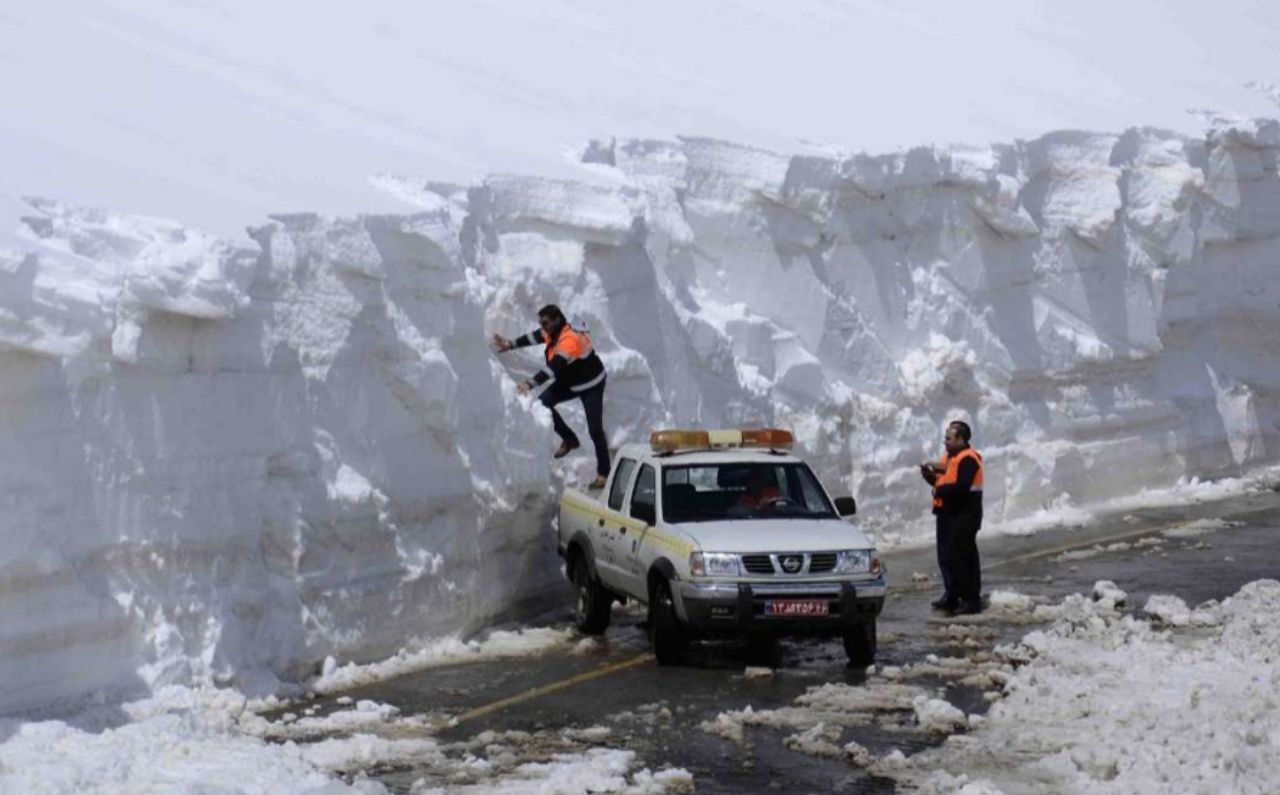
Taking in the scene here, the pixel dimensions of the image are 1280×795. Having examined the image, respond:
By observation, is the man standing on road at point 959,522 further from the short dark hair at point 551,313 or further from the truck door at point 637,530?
the short dark hair at point 551,313

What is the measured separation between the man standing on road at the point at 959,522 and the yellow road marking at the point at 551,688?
3444mm

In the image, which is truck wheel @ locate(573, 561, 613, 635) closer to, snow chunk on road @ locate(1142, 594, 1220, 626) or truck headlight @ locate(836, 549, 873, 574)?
truck headlight @ locate(836, 549, 873, 574)

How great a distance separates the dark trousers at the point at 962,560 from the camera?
18.4m

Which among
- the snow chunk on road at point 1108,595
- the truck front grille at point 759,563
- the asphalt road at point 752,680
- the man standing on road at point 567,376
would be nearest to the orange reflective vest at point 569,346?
the man standing on road at point 567,376

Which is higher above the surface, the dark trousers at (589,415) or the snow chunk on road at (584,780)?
the dark trousers at (589,415)

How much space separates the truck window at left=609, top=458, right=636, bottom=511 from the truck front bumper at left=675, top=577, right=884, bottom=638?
1.92m

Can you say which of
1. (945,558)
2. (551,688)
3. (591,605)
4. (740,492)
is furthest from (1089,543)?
(551,688)

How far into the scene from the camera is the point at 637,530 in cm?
1656

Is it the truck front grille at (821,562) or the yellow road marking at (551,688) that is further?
the truck front grille at (821,562)

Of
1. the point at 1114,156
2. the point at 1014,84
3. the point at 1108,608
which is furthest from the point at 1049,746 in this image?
the point at 1014,84

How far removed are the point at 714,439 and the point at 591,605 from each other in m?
1.80

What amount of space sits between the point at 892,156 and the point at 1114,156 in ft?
17.6

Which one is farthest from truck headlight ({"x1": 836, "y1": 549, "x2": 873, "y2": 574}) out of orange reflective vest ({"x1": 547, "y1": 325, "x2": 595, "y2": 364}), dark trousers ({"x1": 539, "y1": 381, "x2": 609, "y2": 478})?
orange reflective vest ({"x1": 547, "y1": 325, "x2": 595, "y2": 364})

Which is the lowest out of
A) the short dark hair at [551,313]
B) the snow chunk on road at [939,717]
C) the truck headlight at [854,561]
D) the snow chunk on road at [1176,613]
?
the snow chunk on road at [939,717]
